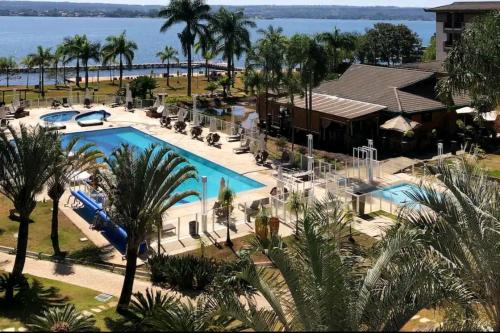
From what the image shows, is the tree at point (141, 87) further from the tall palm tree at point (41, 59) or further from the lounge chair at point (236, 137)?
Answer: the lounge chair at point (236, 137)

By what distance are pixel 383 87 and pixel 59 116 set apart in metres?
23.7

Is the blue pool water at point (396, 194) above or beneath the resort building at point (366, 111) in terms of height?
beneath

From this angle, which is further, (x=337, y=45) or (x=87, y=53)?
(x=87, y=53)

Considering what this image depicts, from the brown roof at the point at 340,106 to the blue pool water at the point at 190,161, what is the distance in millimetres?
7293

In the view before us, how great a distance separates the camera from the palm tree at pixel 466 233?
33.2ft

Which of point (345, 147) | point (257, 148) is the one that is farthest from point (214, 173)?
point (345, 147)

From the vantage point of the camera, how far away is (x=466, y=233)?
10.8m

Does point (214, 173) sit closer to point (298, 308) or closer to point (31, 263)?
point (31, 263)

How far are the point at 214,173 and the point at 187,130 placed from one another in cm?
903

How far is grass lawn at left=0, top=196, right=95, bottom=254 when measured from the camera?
776 inches

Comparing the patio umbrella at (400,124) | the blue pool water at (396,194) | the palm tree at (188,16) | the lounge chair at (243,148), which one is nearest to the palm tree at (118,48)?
the palm tree at (188,16)

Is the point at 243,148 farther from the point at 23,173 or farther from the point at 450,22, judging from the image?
the point at 450,22

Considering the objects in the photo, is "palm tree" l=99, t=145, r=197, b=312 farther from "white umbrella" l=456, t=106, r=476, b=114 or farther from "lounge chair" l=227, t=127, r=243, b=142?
"white umbrella" l=456, t=106, r=476, b=114

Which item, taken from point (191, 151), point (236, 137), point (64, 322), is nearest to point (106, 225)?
point (64, 322)
